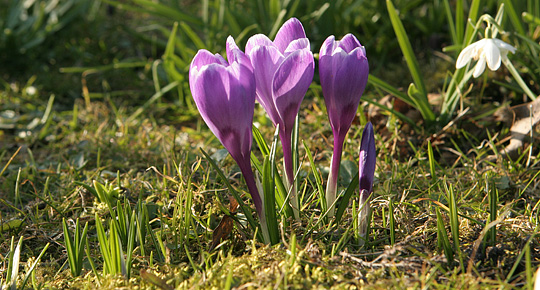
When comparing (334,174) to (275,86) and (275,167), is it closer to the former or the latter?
(275,167)

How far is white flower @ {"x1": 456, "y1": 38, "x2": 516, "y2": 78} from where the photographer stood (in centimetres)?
147

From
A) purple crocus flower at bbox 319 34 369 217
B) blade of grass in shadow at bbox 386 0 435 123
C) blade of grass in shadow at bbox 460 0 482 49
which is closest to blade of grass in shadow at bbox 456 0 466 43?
blade of grass in shadow at bbox 460 0 482 49

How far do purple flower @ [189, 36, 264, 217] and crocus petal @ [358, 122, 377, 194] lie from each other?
0.27 m

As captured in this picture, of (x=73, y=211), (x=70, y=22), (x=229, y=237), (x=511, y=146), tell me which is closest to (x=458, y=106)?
(x=511, y=146)

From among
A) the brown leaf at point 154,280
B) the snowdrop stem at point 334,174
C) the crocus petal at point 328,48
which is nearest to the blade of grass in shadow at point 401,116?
the snowdrop stem at point 334,174

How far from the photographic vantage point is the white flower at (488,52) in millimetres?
1475

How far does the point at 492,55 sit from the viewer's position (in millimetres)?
1472

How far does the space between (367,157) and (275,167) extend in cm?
22

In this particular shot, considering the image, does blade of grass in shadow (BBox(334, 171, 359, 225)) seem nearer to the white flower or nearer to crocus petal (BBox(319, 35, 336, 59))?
crocus petal (BBox(319, 35, 336, 59))

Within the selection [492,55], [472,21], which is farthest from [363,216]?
[472,21]

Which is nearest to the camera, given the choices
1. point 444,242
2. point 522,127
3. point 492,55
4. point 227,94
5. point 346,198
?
point 227,94

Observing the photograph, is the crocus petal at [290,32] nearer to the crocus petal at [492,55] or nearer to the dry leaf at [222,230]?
the dry leaf at [222,230]

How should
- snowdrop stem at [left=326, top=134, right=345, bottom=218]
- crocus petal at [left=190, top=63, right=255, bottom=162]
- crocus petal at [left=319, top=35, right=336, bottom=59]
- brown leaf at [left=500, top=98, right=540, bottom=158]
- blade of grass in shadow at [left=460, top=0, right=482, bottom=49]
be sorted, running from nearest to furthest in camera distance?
crocus petal at [left=190, top=63, right=255, bottom=162]
crocus petal at [left=319, top=35, right=336, bottom=59]
snowdrop stem at [left=326, top=134, right=345, bottom=218]
brown leaf at [left=500, top=98, right=540, bottom=158]
blade of grass in shadow at [left=460, top=0, right=482, bottom=49]

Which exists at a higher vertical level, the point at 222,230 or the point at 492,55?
the point at 492,55
